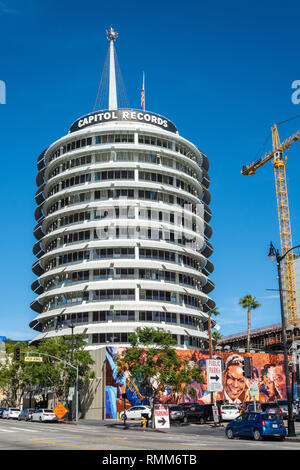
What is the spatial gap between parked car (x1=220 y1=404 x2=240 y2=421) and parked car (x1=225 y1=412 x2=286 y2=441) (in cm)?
1914

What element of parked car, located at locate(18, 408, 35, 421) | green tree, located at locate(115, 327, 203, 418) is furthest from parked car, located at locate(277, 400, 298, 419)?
parked car, located at locate(18, 408, 35, 421)

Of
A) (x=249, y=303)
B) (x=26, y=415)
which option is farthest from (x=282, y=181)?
(x=26, y=415)

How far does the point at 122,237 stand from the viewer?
76938 mm

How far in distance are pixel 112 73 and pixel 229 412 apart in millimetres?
63454

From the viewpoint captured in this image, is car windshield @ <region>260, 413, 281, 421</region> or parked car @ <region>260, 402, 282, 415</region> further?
parked car @ <region>260, 402, 282, 415</region>

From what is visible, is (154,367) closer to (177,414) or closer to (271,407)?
(177,414)

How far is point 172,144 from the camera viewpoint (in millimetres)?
86125

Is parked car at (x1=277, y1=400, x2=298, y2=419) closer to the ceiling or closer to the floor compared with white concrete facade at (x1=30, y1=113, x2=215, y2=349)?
closer to the floor

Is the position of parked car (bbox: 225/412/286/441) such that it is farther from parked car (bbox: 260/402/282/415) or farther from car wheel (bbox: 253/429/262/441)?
parked car (bbox: 260/402/282/415)

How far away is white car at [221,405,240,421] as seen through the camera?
5128 cm

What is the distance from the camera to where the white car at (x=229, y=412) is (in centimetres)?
5128

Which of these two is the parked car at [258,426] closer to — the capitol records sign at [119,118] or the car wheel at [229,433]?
the car wheel at [229,433]

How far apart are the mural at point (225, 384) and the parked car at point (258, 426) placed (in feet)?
93.9
